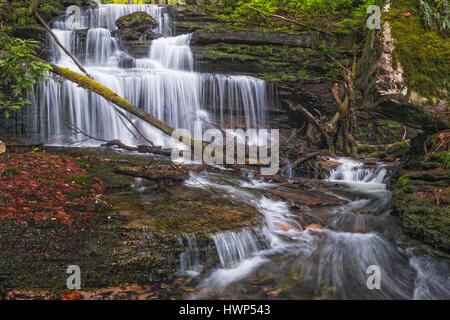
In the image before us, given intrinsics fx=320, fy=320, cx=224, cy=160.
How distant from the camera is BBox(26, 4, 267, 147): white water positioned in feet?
34.8

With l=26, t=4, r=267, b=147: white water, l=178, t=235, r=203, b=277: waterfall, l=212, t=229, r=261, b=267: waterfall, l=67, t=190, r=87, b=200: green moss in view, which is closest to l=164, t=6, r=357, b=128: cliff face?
l=26, t=4, r=267, b=147: white water

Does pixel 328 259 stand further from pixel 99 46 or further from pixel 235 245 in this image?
pixel 99 46

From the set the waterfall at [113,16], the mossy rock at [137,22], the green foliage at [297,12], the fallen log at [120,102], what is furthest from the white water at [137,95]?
the fallen log at [120,102]

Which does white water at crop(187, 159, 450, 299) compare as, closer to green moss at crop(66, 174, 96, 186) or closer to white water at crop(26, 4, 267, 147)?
green moss at crop(66, 174, 96, 186)

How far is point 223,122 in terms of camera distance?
1227cm

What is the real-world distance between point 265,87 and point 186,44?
3.83 metres

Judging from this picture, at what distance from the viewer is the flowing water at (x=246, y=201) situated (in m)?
3.78

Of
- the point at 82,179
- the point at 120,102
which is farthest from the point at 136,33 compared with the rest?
the point at 82,179

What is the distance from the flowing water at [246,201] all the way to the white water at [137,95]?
36 mm

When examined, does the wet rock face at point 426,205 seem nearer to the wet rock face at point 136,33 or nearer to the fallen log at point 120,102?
the fallen log at point 120,102

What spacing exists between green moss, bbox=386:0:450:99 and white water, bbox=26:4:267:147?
22.4 ft

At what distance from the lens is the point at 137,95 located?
1153 cm

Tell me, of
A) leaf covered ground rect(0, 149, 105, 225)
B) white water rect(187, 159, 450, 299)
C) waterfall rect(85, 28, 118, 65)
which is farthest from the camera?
waterfall rect(85, 28, 118, 65)
